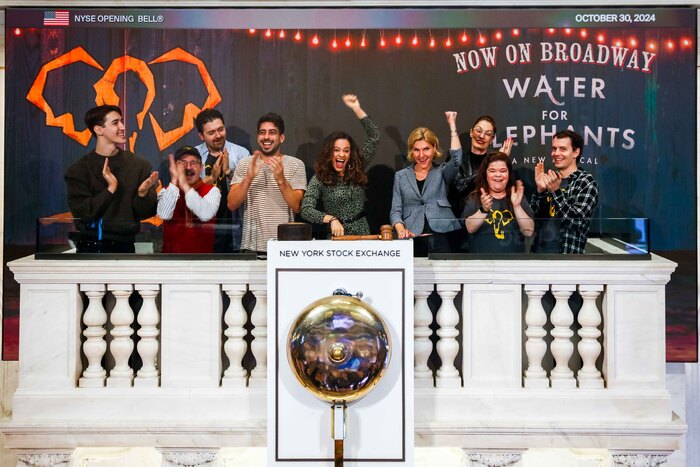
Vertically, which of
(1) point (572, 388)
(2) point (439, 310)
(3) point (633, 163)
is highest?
(3) point (633, 163)

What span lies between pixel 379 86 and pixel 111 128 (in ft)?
6.75

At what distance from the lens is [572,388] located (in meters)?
4.39

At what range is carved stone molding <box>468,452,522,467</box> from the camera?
4418 mm

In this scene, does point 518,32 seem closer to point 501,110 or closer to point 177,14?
point 501,110

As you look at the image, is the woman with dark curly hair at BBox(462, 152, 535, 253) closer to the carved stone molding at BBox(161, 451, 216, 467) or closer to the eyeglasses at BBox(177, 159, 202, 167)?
the carved stone molding at BBox(161, 451, 216, 467)

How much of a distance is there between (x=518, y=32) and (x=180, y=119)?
2634 millimetres

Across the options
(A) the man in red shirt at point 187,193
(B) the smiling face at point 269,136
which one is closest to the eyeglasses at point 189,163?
(A) the man in red shirt at point 187,193

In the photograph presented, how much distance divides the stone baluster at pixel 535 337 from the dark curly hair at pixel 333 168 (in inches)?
80.7

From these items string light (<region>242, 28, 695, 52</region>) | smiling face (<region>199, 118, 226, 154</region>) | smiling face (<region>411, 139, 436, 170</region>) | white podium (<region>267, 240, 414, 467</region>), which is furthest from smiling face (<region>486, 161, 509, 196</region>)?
smiling face (<region>199, 118, 226, 154</region>)

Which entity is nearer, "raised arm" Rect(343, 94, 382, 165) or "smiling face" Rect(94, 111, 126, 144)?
"raised arm" Rect(343, 94, 382, 165)

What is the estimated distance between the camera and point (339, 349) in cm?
381

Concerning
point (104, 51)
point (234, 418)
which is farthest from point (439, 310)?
point (104, 51)

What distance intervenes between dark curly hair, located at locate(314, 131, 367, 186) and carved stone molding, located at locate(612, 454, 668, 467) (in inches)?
103

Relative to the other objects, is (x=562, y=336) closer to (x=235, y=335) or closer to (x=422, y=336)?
(x=422, y=336)
